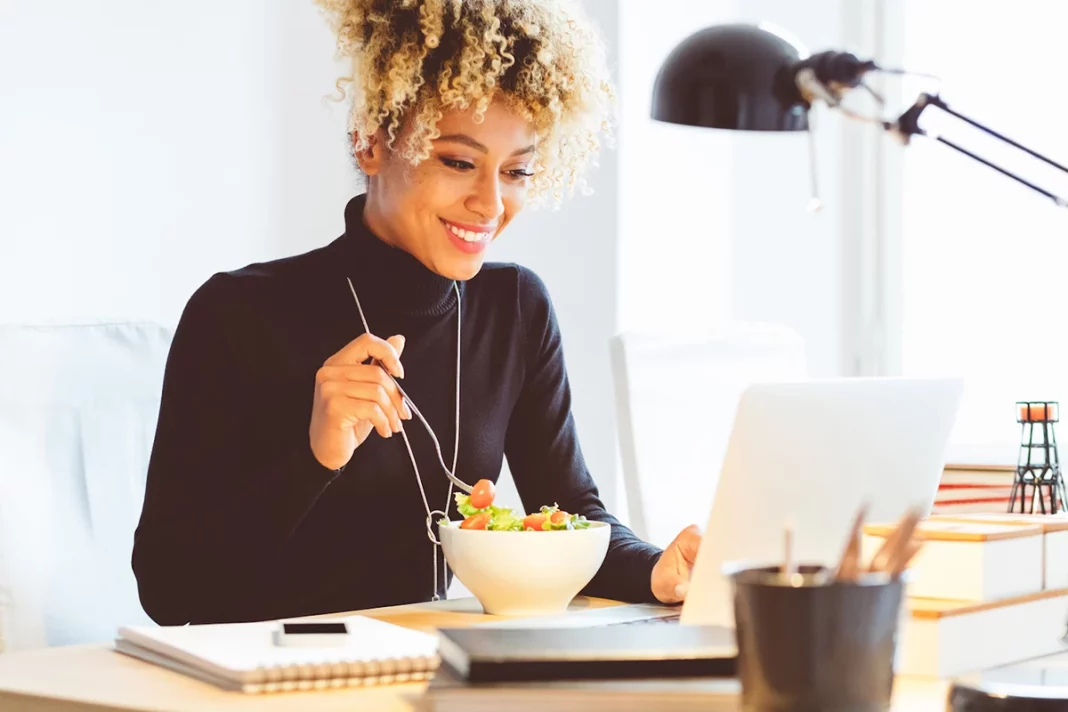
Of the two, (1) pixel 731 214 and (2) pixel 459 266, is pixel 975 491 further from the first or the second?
(2) pixel 459 266

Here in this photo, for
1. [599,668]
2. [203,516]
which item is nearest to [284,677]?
[599,668]

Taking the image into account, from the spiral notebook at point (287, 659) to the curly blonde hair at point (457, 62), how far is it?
0.78 meters

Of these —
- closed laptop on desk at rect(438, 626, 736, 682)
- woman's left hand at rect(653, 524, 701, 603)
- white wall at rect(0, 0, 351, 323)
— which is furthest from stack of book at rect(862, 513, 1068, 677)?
white wall at rect(0, 0, 351, 323)

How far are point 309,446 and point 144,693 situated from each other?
0.53 m

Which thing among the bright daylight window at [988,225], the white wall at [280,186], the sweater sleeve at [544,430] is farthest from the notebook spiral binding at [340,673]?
the bright daylight window at [988,225]

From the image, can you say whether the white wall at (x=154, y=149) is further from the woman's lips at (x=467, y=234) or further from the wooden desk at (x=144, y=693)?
the wooden desk at (x=144, y=693)

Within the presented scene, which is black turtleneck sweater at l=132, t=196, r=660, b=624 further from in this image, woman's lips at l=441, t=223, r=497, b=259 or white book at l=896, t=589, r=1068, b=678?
white book at l=896, t=589, r=1068, b=678

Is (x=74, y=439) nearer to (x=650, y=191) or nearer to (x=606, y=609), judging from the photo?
(x=606, y=609)

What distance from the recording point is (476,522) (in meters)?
1.28

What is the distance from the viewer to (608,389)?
9.40ft

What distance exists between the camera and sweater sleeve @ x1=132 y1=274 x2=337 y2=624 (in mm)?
1414

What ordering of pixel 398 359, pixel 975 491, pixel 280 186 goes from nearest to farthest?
pixel 398 359
pixel 975 491
pixel 280 186

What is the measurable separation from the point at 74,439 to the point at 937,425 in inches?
37.8

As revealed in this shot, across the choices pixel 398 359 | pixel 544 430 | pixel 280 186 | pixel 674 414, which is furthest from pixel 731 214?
pixel 398 359
